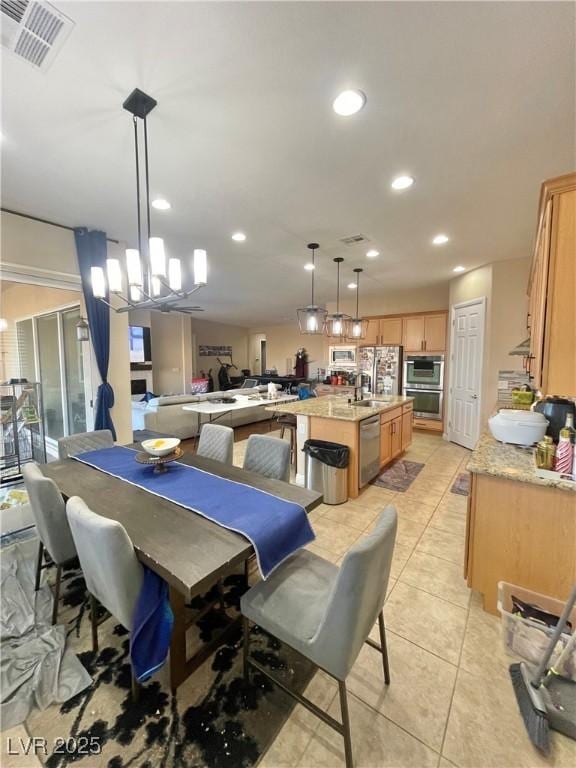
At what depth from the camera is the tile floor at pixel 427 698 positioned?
3.82 ft

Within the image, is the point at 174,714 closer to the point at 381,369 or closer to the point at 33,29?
the point at 33,29

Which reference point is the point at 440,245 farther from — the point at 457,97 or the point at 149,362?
the point at 149,362

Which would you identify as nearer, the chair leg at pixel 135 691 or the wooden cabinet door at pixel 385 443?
the chair leg at pixel 135 691

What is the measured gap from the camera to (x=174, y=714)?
1.30 m

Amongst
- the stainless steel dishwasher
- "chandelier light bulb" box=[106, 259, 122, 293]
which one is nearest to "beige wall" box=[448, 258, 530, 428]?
the stainless steel dishwasher

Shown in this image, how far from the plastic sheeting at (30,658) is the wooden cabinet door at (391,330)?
244 inches

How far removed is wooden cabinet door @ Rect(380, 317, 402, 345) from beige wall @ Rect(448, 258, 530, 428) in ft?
5.97

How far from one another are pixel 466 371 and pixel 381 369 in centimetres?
171

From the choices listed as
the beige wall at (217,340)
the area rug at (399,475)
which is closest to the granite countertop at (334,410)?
the area rug at (399,475)

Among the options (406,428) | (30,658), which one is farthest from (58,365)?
(406,428)

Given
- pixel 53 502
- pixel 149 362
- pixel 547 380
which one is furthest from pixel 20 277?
pixel 149 362

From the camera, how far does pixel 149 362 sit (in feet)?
26.6

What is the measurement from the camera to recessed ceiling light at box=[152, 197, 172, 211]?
262cm

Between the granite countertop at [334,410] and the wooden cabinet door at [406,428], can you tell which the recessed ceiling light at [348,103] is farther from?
the wooden cabinet door at [406,428]
